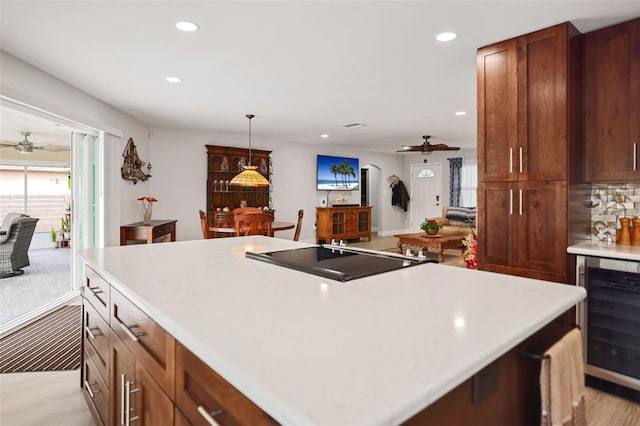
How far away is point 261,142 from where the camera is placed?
24.7 ft

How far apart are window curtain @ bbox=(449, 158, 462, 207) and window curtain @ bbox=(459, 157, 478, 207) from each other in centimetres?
7

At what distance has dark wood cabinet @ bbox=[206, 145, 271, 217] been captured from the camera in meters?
6.89

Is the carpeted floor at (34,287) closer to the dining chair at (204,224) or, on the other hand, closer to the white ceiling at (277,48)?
the dining chair at (204,224)

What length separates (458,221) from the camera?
26.6 feet

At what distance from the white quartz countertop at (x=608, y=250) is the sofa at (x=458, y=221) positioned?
16.0 ft

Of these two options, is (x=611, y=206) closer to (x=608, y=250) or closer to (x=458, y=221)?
(x=608, y=250)

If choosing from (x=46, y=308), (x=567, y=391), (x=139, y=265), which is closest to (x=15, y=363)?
(x=46, y=308)

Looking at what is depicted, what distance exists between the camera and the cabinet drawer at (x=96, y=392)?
62.6 inches

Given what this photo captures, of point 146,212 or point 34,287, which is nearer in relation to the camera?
point 34,287

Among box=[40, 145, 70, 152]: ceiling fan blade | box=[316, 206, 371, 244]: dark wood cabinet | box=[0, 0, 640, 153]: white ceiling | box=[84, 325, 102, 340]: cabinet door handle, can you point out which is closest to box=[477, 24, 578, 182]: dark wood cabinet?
box=[0, 0, 640, 153]: white ceiling

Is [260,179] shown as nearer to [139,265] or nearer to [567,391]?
[139,265]

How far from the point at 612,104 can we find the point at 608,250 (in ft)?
3.33

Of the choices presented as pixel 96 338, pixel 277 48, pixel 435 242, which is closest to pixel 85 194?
pixel 277 48

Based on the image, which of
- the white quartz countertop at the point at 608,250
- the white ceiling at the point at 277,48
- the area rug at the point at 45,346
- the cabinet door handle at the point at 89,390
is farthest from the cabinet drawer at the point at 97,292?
the white quartz countertop at the point at 608,250
